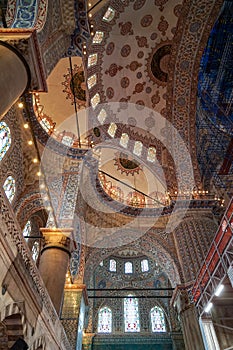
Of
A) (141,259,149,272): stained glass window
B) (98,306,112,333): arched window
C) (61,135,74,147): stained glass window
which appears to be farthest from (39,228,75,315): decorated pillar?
(141,259,149,272): stained glass window

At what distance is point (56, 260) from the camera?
7602 millimetres

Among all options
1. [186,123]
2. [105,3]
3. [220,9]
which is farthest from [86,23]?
[220,9]

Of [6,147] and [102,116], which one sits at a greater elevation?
[102,116]

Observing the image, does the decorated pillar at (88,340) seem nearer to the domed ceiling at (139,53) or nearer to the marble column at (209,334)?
the marble column at (209,334)

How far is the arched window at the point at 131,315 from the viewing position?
42.8 feet

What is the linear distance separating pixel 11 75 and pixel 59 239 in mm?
4747

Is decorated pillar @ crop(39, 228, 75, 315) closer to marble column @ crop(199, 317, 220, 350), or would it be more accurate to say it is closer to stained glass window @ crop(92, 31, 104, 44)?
marble column @ crop(199, 317, 220, 350)

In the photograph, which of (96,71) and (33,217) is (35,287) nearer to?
(33,217)

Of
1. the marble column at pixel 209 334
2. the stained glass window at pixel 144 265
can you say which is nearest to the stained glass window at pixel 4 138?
the marble column at pixel 209 334

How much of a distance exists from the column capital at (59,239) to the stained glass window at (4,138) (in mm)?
2621

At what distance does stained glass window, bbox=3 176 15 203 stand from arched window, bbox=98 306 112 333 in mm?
7541

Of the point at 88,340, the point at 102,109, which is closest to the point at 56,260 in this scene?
the point at 88,340

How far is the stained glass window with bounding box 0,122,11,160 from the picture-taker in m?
8.55

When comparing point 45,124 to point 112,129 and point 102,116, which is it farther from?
point 112,129
